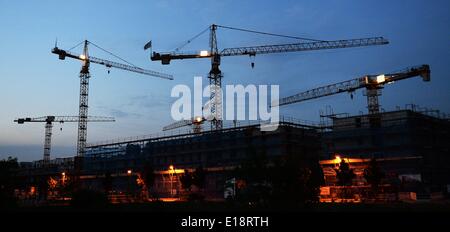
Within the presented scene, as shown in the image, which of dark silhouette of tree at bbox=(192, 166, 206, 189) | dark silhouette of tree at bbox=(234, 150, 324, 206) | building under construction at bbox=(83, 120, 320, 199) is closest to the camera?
dark silhouette of tree at bbox=(234, 150, 324, 206)

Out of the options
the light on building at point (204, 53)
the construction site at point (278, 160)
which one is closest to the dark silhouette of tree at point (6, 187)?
the construction site at point (278, 160)

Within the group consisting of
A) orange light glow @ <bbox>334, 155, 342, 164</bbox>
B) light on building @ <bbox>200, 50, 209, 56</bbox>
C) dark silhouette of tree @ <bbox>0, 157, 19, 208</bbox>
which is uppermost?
light on building @ <bbox>200, 50, 209, 56</bbox>

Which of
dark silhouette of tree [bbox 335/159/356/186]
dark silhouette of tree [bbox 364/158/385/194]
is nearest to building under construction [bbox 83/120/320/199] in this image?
dark silhouette of tree [bbox 335/159/356/186]

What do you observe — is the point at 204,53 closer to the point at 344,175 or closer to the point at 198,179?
the point at 198,179

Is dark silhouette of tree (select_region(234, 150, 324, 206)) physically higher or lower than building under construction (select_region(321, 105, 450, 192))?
lower

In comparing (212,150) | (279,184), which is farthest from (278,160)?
(212,150)

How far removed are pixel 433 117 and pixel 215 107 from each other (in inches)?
1887

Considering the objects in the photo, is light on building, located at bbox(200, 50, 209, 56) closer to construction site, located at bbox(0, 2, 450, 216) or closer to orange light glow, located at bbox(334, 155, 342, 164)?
construction site, located at bbox(0, 2, 450, 216)

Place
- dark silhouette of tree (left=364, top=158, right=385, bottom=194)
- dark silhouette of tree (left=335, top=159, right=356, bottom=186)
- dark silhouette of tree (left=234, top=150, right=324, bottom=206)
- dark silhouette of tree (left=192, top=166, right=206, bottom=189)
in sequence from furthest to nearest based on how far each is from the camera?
dark silhouette of tree (left=192, top=166, right=206, bottom=189)
dark silhouette of tree (left=335, top=159, right=356, bottom=186)
dark silhouette of tree (left=364, top=158, right=385, bottom=194)
dark silhouette of tree (left=234, top=150, right=324, bottom=206)

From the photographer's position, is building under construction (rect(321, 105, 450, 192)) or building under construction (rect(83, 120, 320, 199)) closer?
building under construction (rect(321, 105, 450, 192))

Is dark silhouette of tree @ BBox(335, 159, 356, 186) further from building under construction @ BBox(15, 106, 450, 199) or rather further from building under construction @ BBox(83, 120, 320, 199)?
building under construction @ BBox(83, 120, 320, 199)

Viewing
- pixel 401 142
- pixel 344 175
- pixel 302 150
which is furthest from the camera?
pixel 302 150

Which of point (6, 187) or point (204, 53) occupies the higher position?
point (204, 53)
